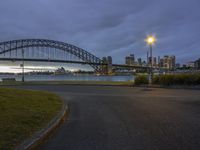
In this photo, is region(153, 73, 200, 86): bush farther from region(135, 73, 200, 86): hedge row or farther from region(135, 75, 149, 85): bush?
region(135, 75, 149, 85): bush

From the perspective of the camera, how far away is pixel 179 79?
96.7 feet

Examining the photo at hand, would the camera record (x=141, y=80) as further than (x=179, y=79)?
Yes

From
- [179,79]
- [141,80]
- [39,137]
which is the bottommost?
[39,137]

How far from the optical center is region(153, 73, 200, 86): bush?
2785cm

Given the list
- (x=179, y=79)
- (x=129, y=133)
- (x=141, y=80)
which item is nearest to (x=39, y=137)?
(x=129, y=133)

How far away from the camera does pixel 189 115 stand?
10211 millimetres

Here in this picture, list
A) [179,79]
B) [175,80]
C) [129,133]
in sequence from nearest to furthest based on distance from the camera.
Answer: [129,133] < [179,79] < [175,80]

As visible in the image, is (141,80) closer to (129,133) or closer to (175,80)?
(175,80)

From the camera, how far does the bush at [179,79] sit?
91.4 ft

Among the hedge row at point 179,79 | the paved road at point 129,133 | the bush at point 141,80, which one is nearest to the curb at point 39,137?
the paved road at point 129,133

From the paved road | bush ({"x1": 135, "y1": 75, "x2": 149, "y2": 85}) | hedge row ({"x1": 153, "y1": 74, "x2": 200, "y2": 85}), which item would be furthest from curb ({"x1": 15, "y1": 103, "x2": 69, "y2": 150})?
bush ({"x1": 135, "y1": 75, "x2": 149, "y2": 85})

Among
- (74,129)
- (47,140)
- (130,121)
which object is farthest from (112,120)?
(47,140)

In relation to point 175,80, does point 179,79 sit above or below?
above

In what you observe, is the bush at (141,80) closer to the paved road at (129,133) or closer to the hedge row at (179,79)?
the hedge row at (179,79)
